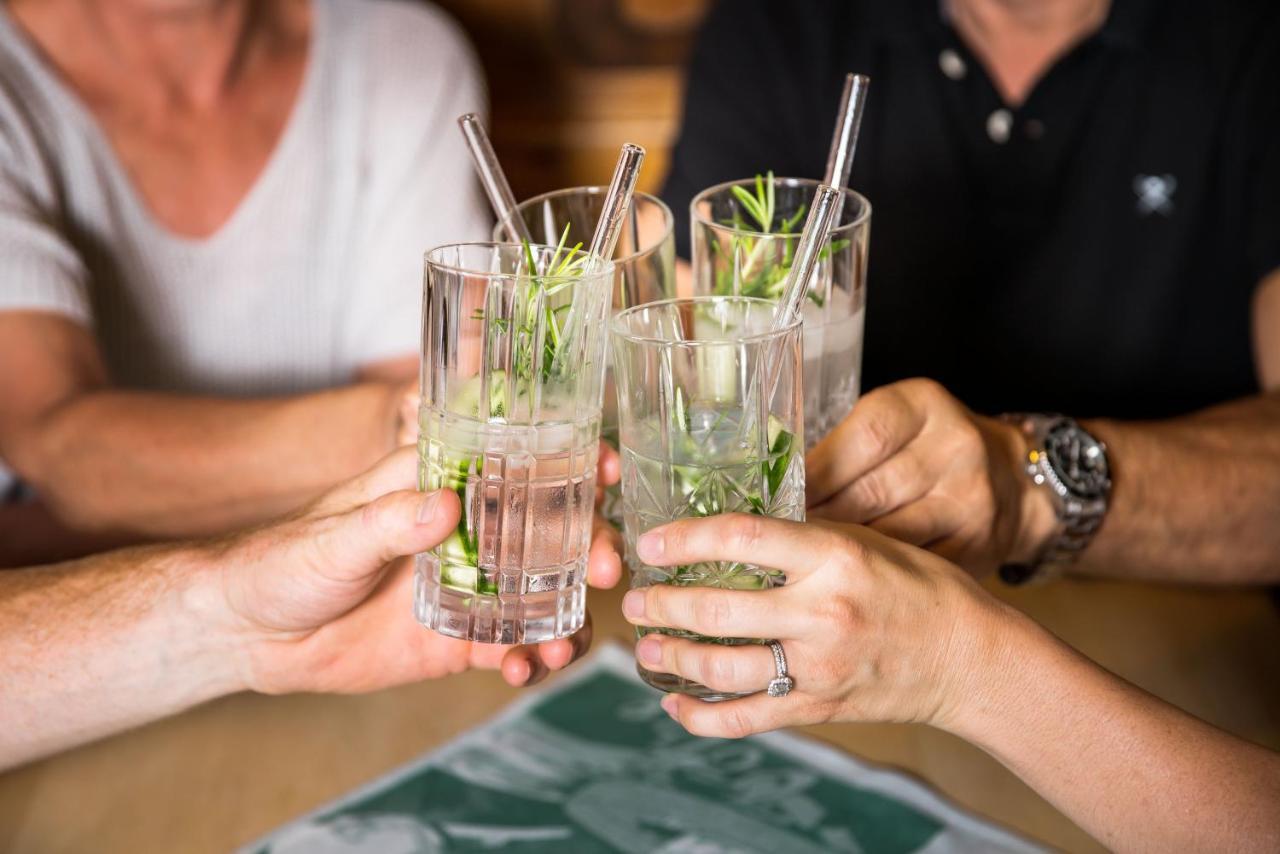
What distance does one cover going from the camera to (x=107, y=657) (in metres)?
1.16

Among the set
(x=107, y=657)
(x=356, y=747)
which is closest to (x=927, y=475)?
(x=356, y=747)

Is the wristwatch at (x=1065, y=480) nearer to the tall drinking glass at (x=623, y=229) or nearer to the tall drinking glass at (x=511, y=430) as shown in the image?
the tall drinking glass at (x=623, y=229)

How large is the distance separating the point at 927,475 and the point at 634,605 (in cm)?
39

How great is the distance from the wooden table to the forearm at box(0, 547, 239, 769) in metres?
0.07

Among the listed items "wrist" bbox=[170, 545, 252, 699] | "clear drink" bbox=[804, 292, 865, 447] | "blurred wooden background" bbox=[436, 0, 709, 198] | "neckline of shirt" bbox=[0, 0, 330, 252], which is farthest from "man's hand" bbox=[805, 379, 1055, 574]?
"blurred wooden background" bbox=[436, 0, 709, 198]

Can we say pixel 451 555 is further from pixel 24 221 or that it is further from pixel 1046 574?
pixel 24 221

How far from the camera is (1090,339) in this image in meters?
2.01

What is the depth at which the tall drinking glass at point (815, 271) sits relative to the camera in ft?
3.31

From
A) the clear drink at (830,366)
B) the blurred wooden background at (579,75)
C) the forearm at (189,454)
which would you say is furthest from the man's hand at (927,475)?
the blurred wooden background at (579,75)

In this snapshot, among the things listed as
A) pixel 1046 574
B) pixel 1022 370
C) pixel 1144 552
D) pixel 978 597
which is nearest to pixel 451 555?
pixel 978 597

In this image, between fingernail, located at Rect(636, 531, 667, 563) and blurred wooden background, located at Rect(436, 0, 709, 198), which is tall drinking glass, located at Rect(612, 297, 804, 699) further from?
blurred wooden background, located at Rect(436, 0, 709, 198)

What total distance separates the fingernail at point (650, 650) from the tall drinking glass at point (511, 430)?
6cm

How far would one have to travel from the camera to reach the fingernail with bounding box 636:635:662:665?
35.7 inches

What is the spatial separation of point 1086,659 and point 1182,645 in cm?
54
